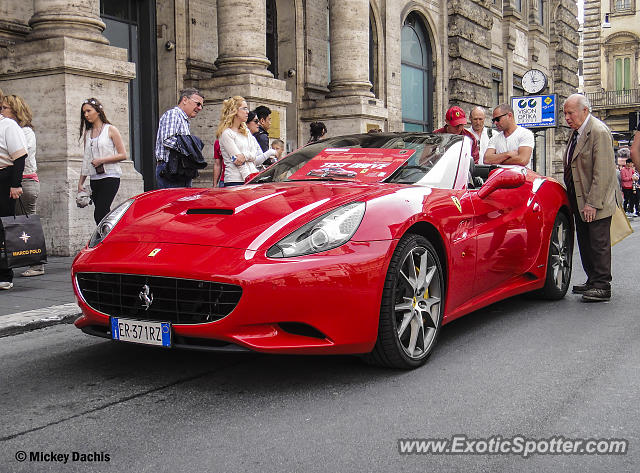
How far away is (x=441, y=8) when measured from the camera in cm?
2100

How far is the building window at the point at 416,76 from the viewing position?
65.2ft

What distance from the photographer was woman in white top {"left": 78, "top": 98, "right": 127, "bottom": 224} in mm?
7652

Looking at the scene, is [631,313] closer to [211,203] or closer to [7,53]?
[211,203]

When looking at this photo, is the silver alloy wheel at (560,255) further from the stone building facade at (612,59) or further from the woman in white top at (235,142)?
the stone building facade at (612,59)

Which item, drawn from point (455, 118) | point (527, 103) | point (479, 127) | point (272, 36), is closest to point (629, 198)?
point (527, 103)

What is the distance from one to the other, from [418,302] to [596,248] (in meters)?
2.97

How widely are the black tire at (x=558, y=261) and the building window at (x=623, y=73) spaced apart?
56.3m

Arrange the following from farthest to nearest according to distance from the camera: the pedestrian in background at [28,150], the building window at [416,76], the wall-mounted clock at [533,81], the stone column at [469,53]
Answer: the stone column at [469,53] → the building window at [416,76] → the wall-mounted clock at [533,81] → the pedestrian in background at [28,150]

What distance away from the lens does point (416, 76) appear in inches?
803

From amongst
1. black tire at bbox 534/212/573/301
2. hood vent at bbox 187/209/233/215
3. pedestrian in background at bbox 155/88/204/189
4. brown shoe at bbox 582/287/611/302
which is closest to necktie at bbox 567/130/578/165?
black tire at bbox 534/212/573/301

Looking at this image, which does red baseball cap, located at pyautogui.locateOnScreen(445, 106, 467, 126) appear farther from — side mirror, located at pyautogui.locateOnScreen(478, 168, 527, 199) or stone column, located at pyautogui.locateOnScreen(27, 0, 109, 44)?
stone column, located at pyautogui.locateOnScreen(27, 0, 109, 44)

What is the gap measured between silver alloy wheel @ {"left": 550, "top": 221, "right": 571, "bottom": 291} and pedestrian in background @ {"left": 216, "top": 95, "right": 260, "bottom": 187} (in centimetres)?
313

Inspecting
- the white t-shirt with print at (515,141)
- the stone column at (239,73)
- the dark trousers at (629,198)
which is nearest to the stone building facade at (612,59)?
the dark trousers at (629,198)

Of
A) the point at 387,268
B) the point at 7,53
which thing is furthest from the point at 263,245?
the point at 7,53
